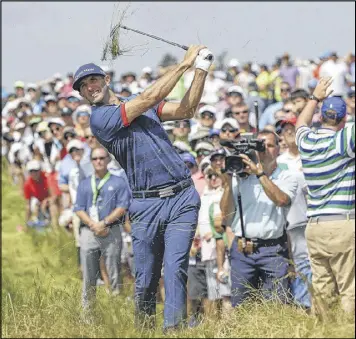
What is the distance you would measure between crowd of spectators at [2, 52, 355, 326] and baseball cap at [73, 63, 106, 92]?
1270 millimetres

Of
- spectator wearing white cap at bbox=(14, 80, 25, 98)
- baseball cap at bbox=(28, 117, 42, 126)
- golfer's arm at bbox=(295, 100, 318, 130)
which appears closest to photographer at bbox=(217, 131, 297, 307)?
golfer's arm at bbox=(295, 100, 318, 130)

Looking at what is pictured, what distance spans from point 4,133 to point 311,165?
16.4 metres

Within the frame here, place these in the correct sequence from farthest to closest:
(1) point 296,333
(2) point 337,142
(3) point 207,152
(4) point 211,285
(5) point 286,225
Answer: (3) point 207,152 < (4) point 211,285 < (5) point 286,225 < (2) point 337,142 < (1) point 296,333

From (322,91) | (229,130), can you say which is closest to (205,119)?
(229,130)

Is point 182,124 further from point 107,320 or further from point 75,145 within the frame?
point 107,320

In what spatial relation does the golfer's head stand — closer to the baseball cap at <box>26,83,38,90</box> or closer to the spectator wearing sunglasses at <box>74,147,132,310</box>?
the spectator wearing sunglasses at <box>74,147,132,310</box>

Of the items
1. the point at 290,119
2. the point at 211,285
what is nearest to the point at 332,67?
the point at 290,119

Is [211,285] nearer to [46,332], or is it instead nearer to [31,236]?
[46,332]

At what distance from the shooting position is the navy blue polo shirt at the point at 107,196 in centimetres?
1257

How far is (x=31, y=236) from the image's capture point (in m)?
17.4

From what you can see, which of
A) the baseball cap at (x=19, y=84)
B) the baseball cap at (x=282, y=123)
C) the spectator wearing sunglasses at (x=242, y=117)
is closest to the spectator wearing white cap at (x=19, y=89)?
the baseball cap at (x=19, y=84)

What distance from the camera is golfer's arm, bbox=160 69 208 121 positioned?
834cm

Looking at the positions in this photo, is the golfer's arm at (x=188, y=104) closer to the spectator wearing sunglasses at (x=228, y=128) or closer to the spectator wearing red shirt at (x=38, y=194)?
the spectator wearing sunglasses at (x=228, y=128)

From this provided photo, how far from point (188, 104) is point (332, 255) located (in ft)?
5.75
